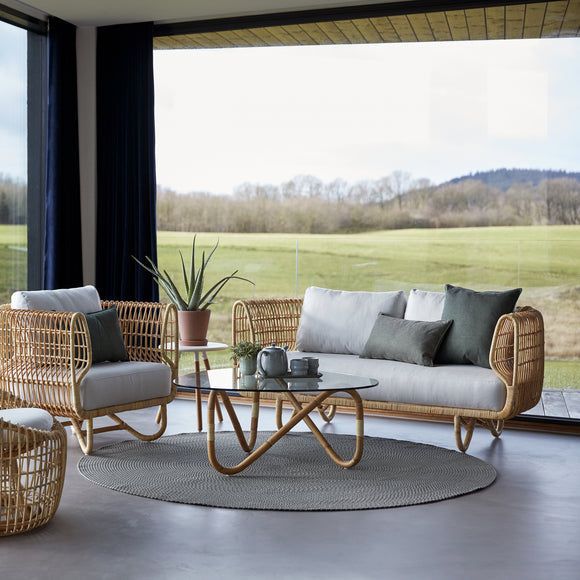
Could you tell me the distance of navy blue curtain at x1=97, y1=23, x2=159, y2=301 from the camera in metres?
6.62

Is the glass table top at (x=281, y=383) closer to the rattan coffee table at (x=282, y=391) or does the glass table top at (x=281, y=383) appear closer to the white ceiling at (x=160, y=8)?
the rattan coffee table at (x=282, y=391)

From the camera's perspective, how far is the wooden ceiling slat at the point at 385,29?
6078mm

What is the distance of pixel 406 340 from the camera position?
5.13 meters

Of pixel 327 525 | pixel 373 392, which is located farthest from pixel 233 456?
pixel 327 525

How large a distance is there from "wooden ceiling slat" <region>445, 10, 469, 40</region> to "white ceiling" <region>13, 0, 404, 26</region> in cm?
45

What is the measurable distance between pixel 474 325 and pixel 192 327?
5.52ft

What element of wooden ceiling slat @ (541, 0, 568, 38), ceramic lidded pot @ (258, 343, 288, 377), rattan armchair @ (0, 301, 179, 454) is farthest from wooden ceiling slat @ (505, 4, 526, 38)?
rattan armchair @ (0, 301, 179, 454)

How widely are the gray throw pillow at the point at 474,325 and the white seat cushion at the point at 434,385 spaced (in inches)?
3.3

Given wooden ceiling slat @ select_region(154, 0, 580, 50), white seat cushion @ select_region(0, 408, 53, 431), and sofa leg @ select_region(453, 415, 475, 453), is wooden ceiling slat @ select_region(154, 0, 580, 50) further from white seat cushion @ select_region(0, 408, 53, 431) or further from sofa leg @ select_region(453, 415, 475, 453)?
white seat cushion @ select_region(0, 408, 53, 431)

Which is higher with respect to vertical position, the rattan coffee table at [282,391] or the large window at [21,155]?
the large window at [21,155]

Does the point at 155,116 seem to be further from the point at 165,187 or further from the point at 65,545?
the point at 65,545

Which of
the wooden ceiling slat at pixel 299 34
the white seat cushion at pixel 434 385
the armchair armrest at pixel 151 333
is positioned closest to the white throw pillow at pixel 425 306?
the white seat cushion at pixel 434 385

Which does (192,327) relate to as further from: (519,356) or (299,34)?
(299,34)

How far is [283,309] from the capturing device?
19.2 feet
